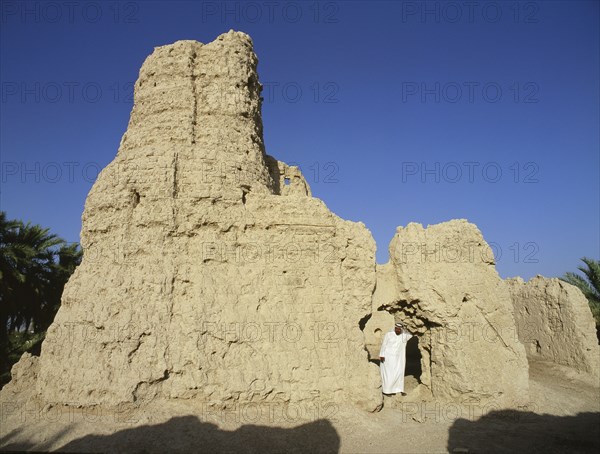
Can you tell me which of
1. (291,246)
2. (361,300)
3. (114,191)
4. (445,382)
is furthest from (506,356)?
(114,191)

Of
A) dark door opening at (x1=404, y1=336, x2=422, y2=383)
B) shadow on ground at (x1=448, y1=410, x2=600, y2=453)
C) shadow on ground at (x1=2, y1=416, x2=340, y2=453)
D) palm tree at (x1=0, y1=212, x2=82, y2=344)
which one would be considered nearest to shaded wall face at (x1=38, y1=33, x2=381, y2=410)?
shadow on ground at (x1=2, y1=416, x2=340, y2=453)

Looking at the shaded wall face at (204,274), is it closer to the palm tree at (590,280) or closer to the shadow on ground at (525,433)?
the shadow on ground at (525,433)

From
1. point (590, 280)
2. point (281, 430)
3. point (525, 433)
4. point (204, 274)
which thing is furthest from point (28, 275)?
point (590, 280)

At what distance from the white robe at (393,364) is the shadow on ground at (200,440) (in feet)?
9.52

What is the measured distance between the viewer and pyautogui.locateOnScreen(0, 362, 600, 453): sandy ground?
6.31 metres

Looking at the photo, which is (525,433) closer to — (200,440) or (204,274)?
(200,440)

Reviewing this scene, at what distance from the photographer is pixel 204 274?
788 centimetres

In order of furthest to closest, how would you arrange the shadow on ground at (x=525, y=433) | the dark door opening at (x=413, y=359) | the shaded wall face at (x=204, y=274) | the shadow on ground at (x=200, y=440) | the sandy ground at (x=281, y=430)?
the dark door opening at (x=413, y=359) < the shaded wall face at (x=204, y=274) < the shadow on ground at (x=525, y=433) < the sandy ground at (x=281, y=430) < the shadow on ground at (x=200, y=440)

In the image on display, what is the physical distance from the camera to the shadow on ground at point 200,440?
6133 mm

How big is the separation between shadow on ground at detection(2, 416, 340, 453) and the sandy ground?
0.05 feet

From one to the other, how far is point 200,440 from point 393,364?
487 cm

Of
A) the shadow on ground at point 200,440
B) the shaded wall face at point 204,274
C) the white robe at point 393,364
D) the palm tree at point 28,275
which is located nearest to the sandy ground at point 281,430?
the shadow on ground at point 200,440

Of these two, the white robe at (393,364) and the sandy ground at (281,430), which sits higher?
the white robe at (393,364)

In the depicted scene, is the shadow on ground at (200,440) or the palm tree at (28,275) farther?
the palm tree at (28,275)
